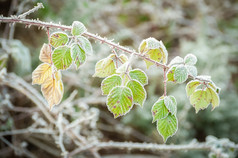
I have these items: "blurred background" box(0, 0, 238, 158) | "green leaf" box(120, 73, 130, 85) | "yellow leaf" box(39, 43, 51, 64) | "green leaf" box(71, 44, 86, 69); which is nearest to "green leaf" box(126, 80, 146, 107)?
"green leaf" box(120, 73, 130, 85)

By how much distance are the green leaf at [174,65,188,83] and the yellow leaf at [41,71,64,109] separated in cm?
31

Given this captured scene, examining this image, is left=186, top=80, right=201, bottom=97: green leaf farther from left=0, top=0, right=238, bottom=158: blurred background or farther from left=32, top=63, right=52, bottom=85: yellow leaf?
left=0, top=0, right=238, bottom=158: blurred background

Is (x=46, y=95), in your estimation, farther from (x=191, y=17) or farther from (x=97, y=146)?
(x=191, y=17)

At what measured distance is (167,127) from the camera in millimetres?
522

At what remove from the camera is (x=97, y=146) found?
1041 mm

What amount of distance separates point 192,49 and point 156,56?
1736 millimetres

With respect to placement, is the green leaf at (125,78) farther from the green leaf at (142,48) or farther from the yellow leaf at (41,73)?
the yellow leaf at (41,73)

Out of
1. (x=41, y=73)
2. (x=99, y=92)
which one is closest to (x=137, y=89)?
(x=41, y=73)

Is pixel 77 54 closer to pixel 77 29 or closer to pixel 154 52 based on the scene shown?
pixel 77 29

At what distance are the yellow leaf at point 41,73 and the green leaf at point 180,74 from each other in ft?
1.10

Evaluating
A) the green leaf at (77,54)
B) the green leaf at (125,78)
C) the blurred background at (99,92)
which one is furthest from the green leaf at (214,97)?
the blurred background at (99,92)

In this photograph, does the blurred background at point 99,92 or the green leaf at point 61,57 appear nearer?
the green leaf at point 61,57

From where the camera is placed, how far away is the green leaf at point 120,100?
50cm

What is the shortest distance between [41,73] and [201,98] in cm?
45
